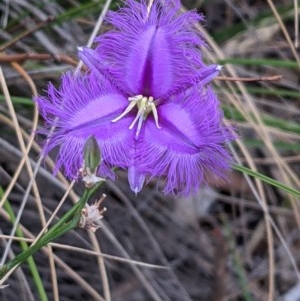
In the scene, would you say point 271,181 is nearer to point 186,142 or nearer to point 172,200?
point 186,142

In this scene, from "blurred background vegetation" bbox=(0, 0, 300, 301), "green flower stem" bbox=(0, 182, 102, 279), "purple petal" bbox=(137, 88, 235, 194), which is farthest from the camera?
"blurred background vegetation" bbox=(0, 0, 300, 301)

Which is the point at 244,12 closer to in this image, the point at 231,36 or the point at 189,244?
the point at 231,36

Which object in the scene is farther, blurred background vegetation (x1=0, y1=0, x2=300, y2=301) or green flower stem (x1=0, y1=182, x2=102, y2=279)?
blurred background vegetation (x1=0, y1=0, x2=300, y2=301)

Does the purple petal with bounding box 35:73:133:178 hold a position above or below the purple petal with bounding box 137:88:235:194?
above

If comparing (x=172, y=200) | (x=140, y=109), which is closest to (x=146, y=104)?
(x=140, y=109)

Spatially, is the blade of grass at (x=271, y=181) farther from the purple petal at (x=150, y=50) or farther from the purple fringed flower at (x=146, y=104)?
the purple petal at (x=150, y=50)

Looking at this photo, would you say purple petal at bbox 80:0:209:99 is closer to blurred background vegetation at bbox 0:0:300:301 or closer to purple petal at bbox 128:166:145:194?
purple petal at bbox 128:166:145:194

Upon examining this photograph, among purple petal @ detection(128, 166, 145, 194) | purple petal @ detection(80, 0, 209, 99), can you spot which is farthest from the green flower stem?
purple petal @ detection(80, 0, 209, 99)

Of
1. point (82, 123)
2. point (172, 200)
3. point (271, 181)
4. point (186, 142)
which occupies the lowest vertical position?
point (172, 200)
